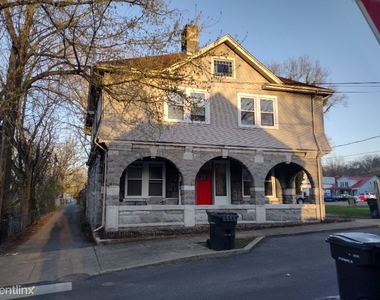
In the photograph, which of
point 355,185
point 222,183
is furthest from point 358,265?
point 355,185

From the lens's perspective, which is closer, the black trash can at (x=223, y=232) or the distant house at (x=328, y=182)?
the black trash can at (x=223, y=232)

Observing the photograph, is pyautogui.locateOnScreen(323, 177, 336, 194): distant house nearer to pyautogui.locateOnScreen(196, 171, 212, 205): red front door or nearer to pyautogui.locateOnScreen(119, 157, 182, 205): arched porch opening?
pyautogui.locateOnScreen(196, 171, 212, 205): red front door

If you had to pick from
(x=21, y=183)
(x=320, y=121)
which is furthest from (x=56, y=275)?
(x=21, y=183)

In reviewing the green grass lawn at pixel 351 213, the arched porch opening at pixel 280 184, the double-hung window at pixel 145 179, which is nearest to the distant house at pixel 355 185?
the green grass lawn at pixel 351 213

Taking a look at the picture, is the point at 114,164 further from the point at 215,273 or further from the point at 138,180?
the point at 215,273

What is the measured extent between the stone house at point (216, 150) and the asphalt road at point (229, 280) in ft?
17.0

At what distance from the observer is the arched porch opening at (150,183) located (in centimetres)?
1415

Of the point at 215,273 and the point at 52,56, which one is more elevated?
the point at 52,56

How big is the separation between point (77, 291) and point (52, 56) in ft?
20.3

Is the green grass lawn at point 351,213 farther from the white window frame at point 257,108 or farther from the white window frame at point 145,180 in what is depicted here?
the white window frame at point 145,180

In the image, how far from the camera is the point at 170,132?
13.3 m

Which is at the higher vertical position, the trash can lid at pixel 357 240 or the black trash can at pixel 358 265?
the trash can lid at pixel 357 240

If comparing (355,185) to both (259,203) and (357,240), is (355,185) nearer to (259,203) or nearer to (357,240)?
(259,203)

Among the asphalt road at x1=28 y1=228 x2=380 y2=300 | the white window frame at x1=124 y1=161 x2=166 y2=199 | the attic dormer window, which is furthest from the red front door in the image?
the asphalt road at x1=28 y1=228 x2=380 y2=300
